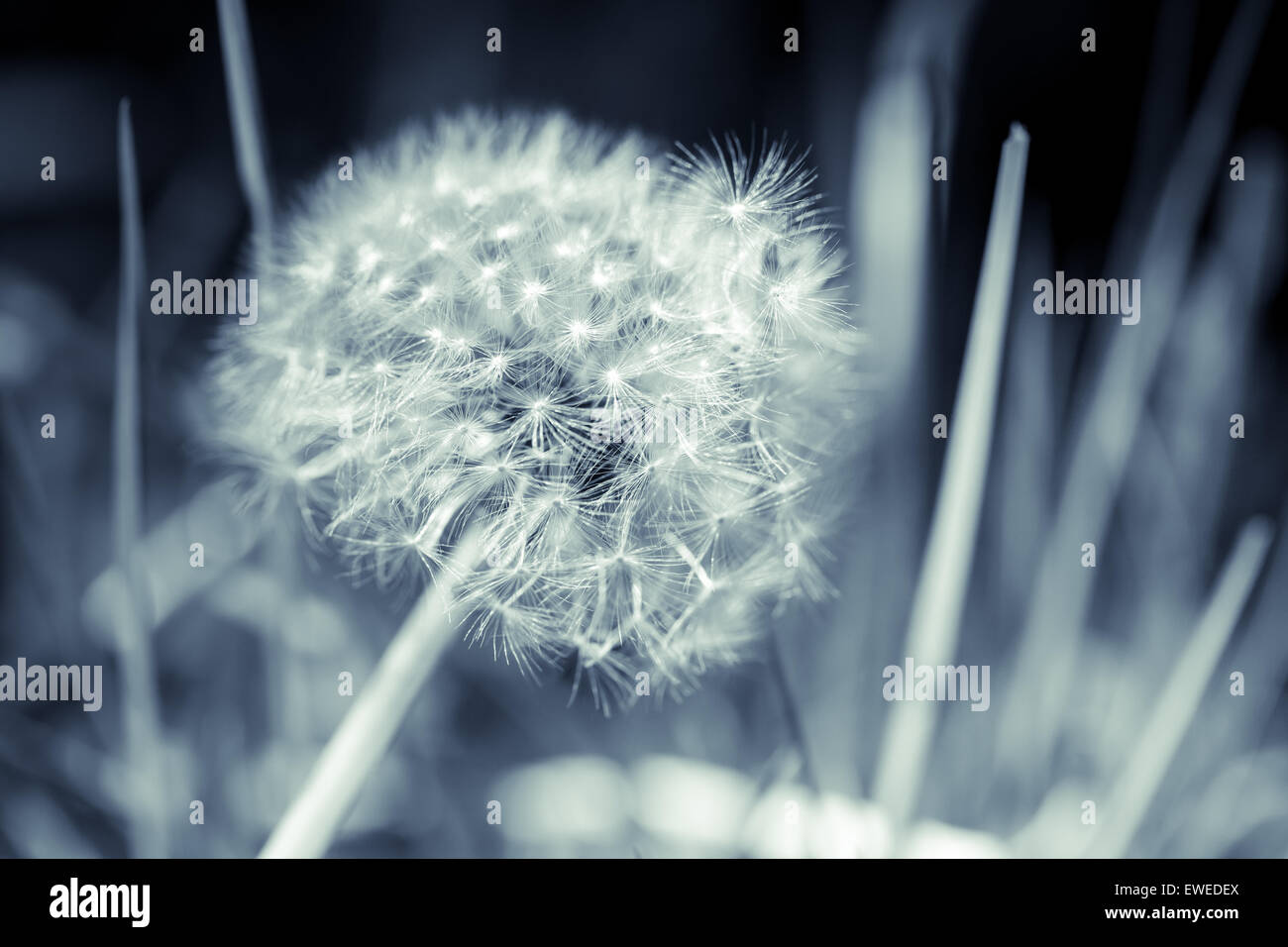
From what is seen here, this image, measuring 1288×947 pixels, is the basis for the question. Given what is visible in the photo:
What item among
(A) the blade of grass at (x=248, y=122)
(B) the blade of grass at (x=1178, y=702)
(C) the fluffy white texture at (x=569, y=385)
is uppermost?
(A) the blade of grass at (x=248, y=122)

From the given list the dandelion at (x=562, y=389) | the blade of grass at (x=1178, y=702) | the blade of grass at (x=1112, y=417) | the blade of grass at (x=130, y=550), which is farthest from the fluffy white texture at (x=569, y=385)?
the blade of grass at (x=1178, y=702)

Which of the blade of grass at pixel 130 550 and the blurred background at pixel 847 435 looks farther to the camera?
the blurred background at pixel 847 435

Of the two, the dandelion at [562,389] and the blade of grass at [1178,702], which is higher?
the dandelion at [562,389]

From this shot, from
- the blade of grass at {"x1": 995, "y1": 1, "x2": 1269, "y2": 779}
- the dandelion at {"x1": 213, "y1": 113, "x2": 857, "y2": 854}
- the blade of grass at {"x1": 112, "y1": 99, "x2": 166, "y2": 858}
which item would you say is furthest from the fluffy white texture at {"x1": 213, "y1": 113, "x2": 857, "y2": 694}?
the blade of grass at {"x1": 995, "y1": 1, "x2": 1269, "y2": 779}

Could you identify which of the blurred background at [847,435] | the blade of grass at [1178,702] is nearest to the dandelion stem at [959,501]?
the blurred background at [847,435]

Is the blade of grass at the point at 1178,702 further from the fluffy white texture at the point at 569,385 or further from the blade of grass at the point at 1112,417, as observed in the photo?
the fluffy white texture at the point at 569,385

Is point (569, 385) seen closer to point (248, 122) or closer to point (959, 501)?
point (959, 501)

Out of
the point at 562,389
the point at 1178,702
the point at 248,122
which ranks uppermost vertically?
the point at 248,122

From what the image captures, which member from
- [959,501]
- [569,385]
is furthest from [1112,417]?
[569,385]
